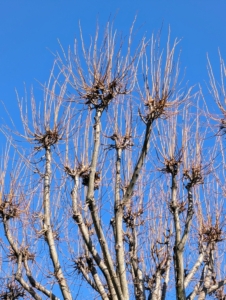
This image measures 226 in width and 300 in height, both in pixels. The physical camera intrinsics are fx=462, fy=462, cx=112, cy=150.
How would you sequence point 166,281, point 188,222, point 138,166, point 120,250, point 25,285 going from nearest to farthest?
point 120,250 → point 138,166 → point 188,222 → point 25,285 → point 166,281

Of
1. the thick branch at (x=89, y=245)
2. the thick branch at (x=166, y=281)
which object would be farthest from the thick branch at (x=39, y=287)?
the thick branch at (x=166, y=281)

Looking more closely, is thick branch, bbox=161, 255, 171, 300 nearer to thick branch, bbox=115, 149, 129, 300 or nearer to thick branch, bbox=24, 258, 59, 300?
thick branch, bbox=115, 149, 129, 300

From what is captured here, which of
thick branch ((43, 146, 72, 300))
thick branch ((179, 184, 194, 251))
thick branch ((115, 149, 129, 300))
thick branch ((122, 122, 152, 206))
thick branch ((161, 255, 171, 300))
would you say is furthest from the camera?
thick branch ((161, 255, 171, 300))

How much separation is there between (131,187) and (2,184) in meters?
3.04

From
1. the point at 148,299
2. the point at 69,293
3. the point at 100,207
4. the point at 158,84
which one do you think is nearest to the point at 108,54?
the point at 158,84

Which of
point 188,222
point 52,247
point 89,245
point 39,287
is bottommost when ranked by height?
point 39,287

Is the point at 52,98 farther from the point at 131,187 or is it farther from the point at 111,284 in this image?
the point at 111,284

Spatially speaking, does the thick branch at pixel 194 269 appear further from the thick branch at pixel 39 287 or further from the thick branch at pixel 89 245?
the thick branch at pixel 39 287

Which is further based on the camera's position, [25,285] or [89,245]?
[25,285]

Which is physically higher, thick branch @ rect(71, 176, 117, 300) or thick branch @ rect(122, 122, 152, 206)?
thick branch @ rect(122, 122, 152, 206)

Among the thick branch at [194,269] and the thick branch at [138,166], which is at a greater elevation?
the thick branch at [138,166]

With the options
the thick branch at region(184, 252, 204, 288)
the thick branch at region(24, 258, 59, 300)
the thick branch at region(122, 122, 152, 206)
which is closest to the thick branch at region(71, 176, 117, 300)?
the thick branch at region(122, 122, 152, 206)

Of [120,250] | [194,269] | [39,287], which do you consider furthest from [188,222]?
[39,287]

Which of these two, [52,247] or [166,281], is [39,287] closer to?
[52,247]
